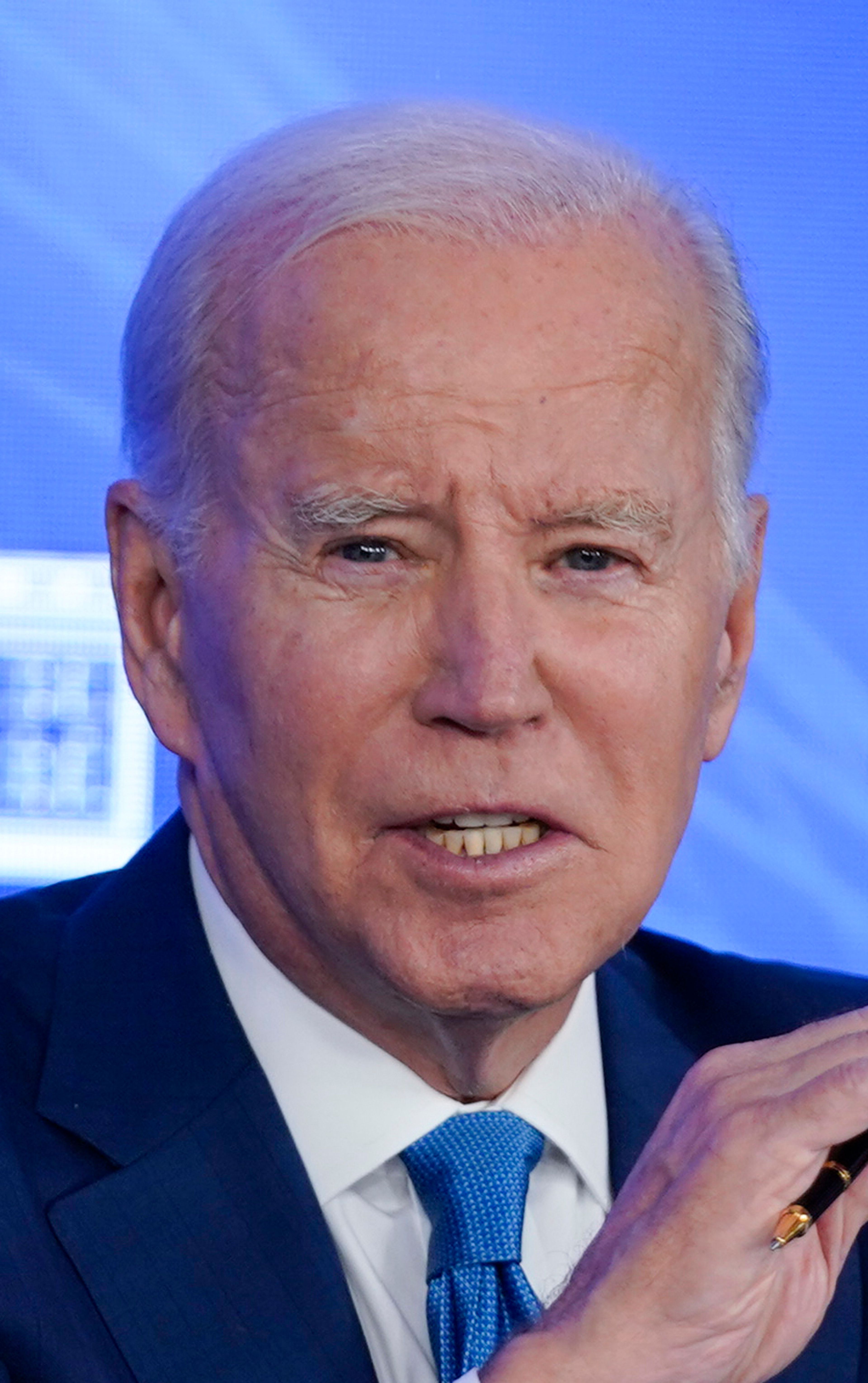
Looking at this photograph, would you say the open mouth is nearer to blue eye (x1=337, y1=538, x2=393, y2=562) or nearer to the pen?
blue eye (x1=337, y1=538, x2=393, y2=562)

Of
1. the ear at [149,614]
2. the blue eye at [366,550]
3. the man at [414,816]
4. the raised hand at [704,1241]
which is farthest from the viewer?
the ear at [149,614]

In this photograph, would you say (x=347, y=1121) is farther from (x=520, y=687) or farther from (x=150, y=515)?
(x=150, y=515)

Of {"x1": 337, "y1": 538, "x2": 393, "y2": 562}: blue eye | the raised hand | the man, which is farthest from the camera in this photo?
{"x1": 337, "y1": 538, "x2": 393, "y2": 562}: blue eye

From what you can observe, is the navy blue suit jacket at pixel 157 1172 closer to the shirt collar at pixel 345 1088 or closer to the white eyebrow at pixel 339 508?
the shirt collar at pixel 345 1088

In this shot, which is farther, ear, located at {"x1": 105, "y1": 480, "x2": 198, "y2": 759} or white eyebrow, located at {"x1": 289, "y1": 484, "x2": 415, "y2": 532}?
ear, located at {"x1": 105, "y1": 480, "x2": 198, "y2": 759}

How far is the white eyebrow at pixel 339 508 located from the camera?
169cm

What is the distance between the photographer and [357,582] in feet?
5.66

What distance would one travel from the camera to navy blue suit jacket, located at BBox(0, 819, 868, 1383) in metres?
1.62

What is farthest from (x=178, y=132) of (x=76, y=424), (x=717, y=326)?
(x=717, y=326)

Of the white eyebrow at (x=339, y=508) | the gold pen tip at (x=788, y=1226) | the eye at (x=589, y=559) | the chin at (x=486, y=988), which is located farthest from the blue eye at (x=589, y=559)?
the gold pen tip at (x=788, y=1226)

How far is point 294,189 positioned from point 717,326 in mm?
429

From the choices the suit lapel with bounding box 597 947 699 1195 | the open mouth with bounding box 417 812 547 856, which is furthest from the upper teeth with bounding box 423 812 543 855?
the suit lapel with bounding box 597 947 699 1195

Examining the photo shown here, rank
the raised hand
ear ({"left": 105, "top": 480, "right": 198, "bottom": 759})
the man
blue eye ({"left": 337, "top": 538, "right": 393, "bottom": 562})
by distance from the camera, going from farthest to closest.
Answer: ear ({"left": 105, "top": 480, "right": 198, "bottom": 759}), blue eye ({"left": 337, "top": 538, "right": 393, "bottom": 562}), the man, the raised hand

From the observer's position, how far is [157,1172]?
1.71m
